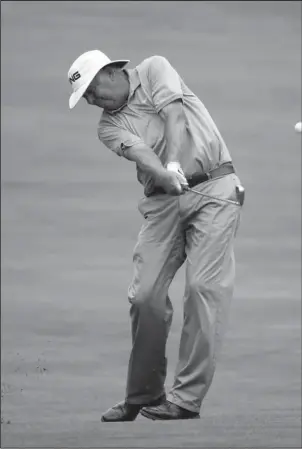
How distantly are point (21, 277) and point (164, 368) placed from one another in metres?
4.00

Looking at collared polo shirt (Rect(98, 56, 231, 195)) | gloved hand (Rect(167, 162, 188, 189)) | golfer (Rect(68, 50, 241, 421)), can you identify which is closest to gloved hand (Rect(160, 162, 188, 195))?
gloved hand (Rect(167, 162, 188, 189))

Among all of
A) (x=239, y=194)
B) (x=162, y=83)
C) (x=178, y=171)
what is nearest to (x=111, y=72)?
(x=162, y=83)

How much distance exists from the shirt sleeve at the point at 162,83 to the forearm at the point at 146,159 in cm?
19

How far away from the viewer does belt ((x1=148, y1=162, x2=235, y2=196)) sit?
6.83m

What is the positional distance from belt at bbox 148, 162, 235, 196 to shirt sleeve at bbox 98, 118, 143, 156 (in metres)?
0.24

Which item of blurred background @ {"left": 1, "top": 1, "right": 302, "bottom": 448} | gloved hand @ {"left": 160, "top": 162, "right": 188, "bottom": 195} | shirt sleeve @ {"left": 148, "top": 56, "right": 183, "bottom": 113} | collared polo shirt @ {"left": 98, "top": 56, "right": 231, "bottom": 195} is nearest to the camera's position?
gloved hand @ {"left": 160, "top": 162, "right": 188, "bottom": 195}

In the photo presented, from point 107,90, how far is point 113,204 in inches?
193

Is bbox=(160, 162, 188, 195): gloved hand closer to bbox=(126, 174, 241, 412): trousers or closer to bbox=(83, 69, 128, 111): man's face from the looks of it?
bbox=(126, 174, 241, 412): trousers

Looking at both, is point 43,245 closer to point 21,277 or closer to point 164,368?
point 21,277

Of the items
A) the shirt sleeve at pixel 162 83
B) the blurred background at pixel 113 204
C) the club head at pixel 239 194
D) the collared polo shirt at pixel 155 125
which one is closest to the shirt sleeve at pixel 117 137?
the collared polo shirt at pixel 155 125

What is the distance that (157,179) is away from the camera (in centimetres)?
659

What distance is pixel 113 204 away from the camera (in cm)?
1166

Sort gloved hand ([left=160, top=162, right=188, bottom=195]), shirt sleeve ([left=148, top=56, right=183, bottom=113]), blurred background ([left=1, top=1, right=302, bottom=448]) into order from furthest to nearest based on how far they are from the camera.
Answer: blurred background ([left=1, top=1, right=302, bottom=448]), shirt sleeve ([left=148, top=56, right=183, bottom=113]), gloved hand ([left=160, top=162, right=188, bottom=195])

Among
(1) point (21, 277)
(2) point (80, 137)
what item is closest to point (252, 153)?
(2) point (80, 137)
